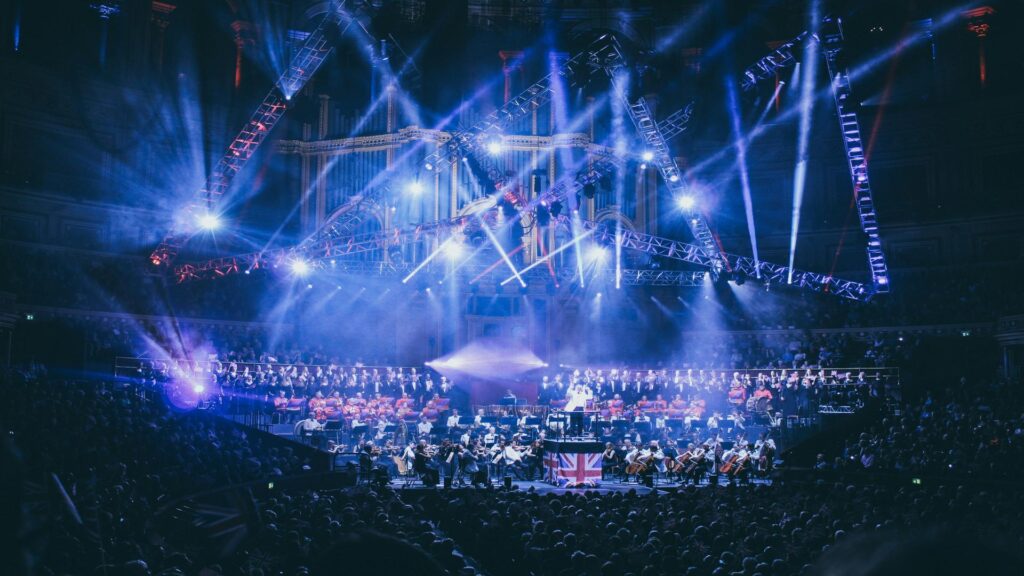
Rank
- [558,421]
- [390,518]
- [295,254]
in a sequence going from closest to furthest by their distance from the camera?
[390,518], [558,421], [295,254]

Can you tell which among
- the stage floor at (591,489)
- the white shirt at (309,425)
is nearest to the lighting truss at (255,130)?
the white shirt at (309,425)

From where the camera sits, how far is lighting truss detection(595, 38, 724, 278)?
97.7ft

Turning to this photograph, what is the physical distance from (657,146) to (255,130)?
15748 mm

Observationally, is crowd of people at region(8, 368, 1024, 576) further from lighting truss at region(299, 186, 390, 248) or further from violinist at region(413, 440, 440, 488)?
lighting truss at region(299, 186, 390, 248)

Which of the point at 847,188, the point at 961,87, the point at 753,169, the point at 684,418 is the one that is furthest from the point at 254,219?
the point at 961,87

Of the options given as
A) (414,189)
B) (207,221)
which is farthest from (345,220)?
(207,221)

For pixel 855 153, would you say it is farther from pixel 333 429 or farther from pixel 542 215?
pixel 333 429

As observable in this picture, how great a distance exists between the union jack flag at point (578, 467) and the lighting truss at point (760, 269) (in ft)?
38.5

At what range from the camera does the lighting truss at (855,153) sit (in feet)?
90.5

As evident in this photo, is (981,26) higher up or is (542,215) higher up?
(981,26)

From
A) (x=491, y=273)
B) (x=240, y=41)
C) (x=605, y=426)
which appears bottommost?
(x=605, y=426)

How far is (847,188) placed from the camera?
3803cm

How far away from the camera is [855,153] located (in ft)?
98.7

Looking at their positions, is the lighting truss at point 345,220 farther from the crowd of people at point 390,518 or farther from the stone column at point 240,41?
the crowd of people at point 390,518
